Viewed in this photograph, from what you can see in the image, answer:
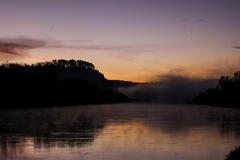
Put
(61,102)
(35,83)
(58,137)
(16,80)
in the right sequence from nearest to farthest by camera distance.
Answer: (58,137) → (16,80) → (35,83) → (61,102)

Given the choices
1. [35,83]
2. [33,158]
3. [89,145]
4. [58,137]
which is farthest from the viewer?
[35,83]

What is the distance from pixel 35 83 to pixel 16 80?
1625 centimetres

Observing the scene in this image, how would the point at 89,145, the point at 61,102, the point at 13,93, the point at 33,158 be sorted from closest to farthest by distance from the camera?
the point at 33,158 < the point at 89,145 < the point at 13,93 < the point at 61,102

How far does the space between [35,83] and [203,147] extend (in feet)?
491

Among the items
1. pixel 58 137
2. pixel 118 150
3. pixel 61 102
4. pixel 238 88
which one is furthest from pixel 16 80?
pixel 118 150

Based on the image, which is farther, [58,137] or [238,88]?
[238,88]

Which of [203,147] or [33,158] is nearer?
[33,158]

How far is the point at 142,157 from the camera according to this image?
78.6 feet

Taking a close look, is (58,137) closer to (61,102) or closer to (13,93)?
(13,93)

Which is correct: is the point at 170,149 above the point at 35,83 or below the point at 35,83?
below

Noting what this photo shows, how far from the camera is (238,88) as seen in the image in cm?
17662

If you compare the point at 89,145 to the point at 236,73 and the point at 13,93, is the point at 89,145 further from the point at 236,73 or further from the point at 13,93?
the point at 236,73

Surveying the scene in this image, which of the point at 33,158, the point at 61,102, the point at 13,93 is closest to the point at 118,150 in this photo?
the point at 33,158

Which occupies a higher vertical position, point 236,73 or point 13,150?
point 236,73
